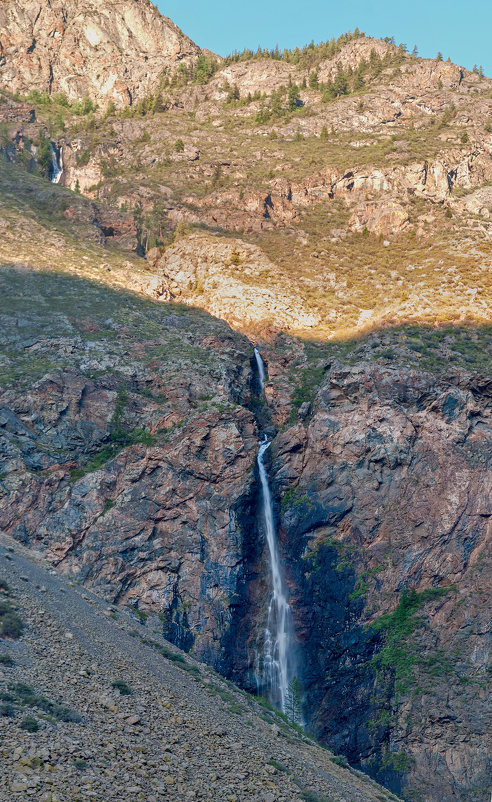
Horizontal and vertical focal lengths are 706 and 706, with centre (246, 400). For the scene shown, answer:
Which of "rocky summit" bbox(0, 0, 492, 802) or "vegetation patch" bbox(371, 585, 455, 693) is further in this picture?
"vegetation patch" bbox(371, 585, 455, 693)

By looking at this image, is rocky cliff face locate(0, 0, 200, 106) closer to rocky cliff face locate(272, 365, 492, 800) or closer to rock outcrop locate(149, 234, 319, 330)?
rock outcrop locate(149, 234, 319, 330)

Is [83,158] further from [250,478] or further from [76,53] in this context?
[250,478]

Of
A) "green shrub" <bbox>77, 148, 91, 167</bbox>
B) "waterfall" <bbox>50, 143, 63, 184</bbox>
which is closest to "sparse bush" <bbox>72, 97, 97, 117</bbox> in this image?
"waterfall" <bbox>50, 143, 63, 184</bbox>

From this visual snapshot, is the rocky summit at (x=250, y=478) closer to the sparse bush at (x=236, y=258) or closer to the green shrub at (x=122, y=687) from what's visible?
the green shrub at (x=122, y=687)

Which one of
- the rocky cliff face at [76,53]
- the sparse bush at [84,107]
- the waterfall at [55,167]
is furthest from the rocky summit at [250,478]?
the rocky cliff face at [76,53]

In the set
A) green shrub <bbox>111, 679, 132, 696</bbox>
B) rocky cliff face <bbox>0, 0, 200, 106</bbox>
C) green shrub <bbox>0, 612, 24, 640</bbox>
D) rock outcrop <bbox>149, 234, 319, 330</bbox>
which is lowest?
green shrub <bbox>111, 679, 132, 696</bbox>

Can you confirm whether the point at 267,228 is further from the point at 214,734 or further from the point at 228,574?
the point at 214,734

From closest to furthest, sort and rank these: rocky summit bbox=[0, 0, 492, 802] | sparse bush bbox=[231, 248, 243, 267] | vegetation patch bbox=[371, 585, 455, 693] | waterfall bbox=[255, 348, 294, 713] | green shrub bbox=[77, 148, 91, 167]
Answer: rocky summit bbox=[0, 0, 492, 802]
vegetation patch bbox=[371, 585, 455, 693]
waterfall bbox=[255, 348, 294, 713]
sparse bush bbox=[231, 248, 243, 267]
green shrub bbox=[77, 148, 91, 167]
